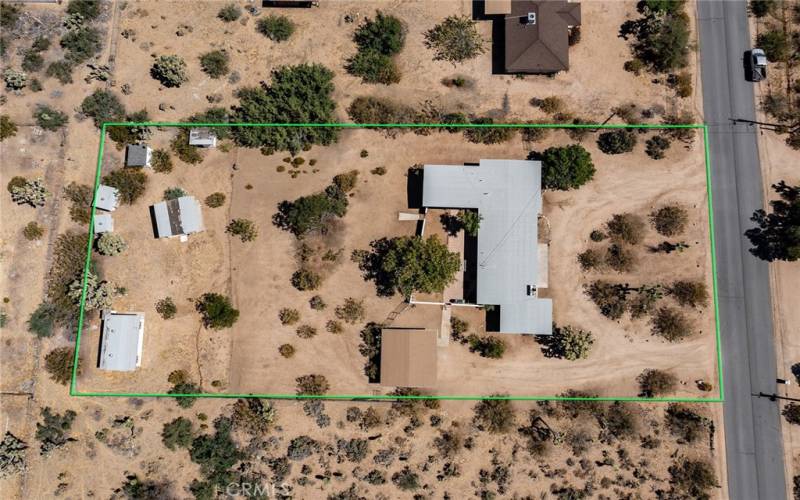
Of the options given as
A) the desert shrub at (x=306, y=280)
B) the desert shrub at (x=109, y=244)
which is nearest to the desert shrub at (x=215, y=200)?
the desert shrub at (x=109, y=244)

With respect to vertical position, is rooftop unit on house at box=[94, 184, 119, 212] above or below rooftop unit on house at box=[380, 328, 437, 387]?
above

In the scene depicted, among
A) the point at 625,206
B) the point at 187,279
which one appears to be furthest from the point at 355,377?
the point at 625,206

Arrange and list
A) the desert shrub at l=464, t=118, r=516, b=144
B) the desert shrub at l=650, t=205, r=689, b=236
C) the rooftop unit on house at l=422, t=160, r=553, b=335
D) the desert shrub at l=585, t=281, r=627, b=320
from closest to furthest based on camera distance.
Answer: the rooftop unit on house at l=422, t=160, r=553, b=335, the desert shrub at l=585, t=281, r=627, b=320, the desert shrub at l=650, t=205, r=689, b=236, the desert shrub at l=464, t=118, r=516, b=144

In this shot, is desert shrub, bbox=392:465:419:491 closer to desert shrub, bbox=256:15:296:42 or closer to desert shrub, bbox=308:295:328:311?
desert shrub, bbox=308:295:328:311

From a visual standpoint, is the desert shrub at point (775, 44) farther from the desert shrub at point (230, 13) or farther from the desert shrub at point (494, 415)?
the desert shrub at point (230, 13)

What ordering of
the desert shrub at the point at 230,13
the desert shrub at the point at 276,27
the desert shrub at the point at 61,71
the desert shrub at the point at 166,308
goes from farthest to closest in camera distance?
the desert shrub at the point at 230,13 → the desert shrub at the point at 61,71 → the desert shrub at the point at 276,27 → the desert shrub at the point at 166,308

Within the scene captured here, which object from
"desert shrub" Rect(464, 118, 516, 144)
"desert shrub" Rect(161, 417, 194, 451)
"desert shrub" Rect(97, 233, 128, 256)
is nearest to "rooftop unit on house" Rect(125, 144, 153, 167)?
"desert shrub" Rect(97, 233, 128, 256)

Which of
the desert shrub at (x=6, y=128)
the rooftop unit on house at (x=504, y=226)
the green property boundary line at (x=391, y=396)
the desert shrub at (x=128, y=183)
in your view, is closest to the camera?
the rooftop unit on house at (x=504, y=226)
